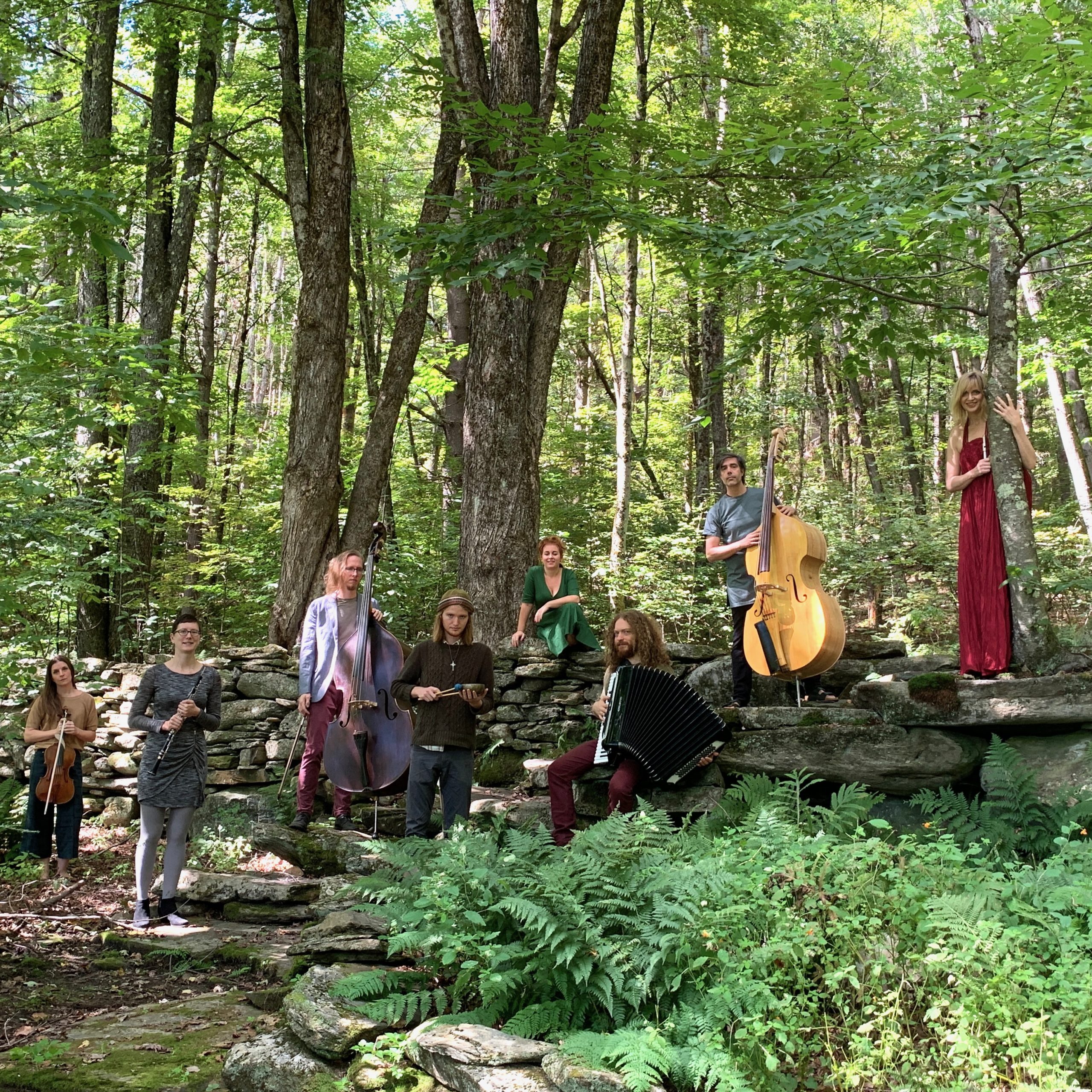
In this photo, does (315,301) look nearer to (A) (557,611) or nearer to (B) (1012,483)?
(A) (557,611)

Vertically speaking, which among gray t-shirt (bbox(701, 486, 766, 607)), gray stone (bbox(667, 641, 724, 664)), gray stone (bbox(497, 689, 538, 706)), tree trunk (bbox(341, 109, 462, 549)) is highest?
tree trunk (bbox(341, 109, 462, 549))

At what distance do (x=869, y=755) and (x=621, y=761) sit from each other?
4.45ft

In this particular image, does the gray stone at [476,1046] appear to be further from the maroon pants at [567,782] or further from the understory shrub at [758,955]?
the maroon pants at [567,782]

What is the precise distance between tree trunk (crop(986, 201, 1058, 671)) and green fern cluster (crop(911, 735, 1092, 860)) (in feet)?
3.28

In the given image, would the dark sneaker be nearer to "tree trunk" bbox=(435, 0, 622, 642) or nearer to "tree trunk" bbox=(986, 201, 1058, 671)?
"tree trunk" bbox=(435, 0, 622, 642)

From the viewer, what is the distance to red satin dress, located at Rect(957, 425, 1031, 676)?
593 cm

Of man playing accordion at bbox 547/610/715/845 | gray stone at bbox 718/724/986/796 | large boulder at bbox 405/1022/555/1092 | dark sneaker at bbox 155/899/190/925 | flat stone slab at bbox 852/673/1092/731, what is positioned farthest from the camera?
dark sneaker at bbox 155/899/190/925

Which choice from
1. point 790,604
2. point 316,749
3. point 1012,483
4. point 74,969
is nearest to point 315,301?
point 316,749

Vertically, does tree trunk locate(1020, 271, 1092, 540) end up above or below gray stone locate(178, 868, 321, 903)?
above

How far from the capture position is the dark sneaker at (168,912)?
5.66m

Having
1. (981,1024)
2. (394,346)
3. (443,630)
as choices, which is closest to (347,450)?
(394,346)

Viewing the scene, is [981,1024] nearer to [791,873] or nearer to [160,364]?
[791,873]

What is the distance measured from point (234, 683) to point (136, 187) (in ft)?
20.4

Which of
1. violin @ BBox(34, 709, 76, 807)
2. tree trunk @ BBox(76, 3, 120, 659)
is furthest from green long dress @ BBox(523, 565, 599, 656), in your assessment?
tree trunk @ BBox(76, 3, 120, 659)
